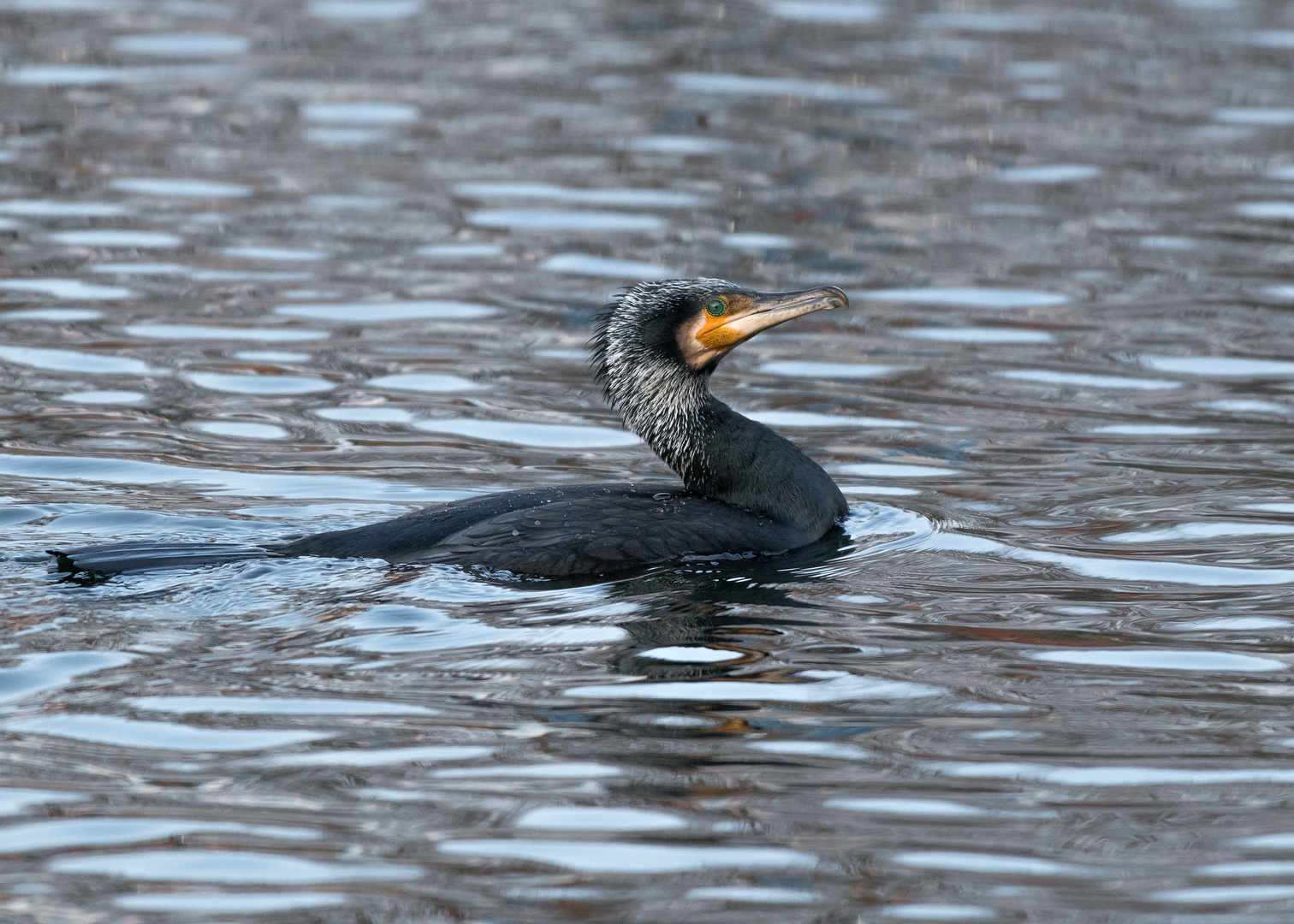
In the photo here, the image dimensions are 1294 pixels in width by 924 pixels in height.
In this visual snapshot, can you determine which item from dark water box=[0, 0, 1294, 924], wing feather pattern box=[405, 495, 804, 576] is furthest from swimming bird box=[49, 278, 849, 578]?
dark water box=[0, 0, 1294, 924]

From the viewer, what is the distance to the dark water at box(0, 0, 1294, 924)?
453 cm

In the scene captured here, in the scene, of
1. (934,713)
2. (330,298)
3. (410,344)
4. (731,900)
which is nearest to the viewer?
(731,900)

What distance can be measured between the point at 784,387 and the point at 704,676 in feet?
15.3

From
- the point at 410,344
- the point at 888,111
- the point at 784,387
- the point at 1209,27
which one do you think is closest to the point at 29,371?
the point at 410,344

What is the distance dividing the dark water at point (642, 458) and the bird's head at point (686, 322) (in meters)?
1.00

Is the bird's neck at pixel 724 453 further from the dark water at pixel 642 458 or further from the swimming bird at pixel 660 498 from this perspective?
the dark water at pixel 642 458

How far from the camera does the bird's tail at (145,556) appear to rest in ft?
21.1

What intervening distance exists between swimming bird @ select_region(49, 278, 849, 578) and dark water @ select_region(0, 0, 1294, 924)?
0.16 m

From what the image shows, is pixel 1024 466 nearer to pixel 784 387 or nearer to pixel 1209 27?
pixel 784 387

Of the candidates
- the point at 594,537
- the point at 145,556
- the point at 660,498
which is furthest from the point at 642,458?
the point at 145,556

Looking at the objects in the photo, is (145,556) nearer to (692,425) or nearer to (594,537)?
(594,537)

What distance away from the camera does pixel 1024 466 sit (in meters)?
8.68

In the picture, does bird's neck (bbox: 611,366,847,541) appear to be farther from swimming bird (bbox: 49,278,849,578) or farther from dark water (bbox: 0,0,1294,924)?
dark water (bbox: 0,0,1294,924)

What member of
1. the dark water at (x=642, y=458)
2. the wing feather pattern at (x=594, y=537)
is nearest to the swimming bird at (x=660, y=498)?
the wing feather pattern at (x=594, y=537)
